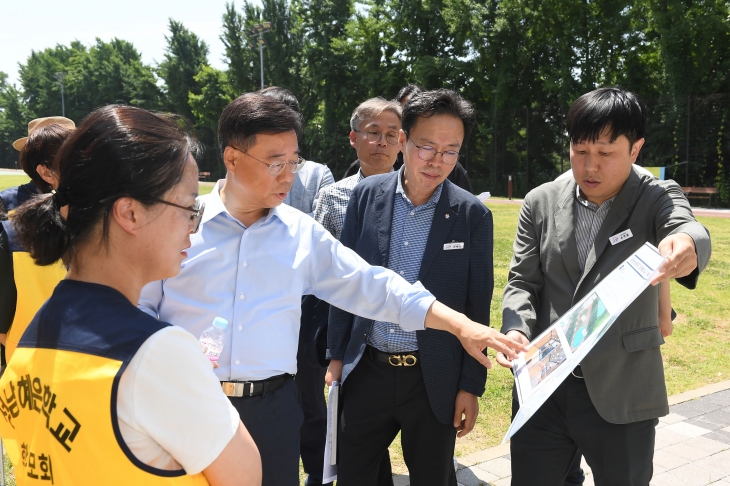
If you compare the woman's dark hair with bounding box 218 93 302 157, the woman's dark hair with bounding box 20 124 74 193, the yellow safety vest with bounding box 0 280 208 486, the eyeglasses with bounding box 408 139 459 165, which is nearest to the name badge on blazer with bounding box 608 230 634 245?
the eyeglasses with bounding box 408 139 459 165

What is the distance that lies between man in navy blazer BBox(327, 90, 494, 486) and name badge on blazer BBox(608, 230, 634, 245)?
21.7 inches

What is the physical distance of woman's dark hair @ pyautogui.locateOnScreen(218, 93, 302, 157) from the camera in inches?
97.0

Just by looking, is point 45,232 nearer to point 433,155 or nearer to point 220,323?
point 220,323

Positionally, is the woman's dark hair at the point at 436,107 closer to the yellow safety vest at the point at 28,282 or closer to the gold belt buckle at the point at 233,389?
the gold belt buckle at the point at 233,389

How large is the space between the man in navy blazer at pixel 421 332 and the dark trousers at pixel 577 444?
285 millimetres

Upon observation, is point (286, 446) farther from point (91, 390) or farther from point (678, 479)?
point (678, 479)

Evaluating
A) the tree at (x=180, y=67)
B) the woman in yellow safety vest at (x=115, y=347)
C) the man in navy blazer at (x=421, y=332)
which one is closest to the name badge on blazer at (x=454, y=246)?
the man in navy blazer at (x=421, y=332)

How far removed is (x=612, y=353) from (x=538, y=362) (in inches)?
25.7

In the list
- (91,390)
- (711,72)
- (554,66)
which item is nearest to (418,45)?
(554,66)

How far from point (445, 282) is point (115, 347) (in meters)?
1.81

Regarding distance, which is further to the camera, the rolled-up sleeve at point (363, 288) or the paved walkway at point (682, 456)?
the paved walkway at point (682, 456)

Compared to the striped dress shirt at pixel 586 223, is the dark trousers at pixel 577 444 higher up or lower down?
lower down

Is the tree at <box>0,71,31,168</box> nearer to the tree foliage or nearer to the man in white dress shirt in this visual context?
the tree foliage

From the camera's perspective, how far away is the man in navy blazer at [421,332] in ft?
9.11
